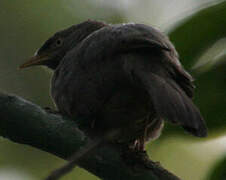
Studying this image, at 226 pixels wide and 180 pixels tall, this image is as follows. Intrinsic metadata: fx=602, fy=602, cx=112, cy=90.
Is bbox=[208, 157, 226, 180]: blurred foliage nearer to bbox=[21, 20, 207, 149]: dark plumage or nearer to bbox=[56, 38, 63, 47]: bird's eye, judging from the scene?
bbox=[21, 20, 207, 149]: dark plumage

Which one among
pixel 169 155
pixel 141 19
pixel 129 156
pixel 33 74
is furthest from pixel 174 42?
pixel 33 74

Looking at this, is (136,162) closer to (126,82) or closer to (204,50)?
(126,82)

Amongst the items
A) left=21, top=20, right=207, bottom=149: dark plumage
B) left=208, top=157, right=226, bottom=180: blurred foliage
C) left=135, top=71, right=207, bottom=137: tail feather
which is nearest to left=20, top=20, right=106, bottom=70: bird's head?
left=21, top=20, right=207, bottom=149: dark plumage

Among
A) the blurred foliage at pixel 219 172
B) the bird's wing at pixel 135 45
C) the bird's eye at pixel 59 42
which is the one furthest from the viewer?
the bird's eye at pixel 59 42

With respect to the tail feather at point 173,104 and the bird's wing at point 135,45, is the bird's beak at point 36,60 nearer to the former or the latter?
the bird's wing at point 135,45

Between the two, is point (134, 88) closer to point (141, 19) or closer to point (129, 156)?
point (129, 156)

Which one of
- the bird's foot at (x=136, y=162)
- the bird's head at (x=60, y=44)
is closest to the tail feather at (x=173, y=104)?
the bird's foot at (x=136, y=162)
